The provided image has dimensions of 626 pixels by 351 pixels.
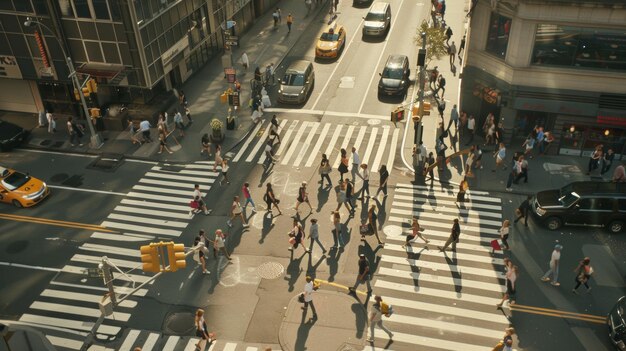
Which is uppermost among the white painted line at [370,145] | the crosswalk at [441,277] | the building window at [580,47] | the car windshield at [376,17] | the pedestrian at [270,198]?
the building window at [580,47]

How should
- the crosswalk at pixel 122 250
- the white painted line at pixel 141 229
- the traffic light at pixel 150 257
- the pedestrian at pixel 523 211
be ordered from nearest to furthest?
1. the traffic light at pixel 150 257
2. the crosswalk at pixel 122 250
3. the pedestrian at pixel 523 211
4. the white painted line at pixel 141 229

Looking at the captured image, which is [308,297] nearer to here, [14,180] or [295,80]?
[14,180]

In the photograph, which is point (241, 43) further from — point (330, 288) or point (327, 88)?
point (330, 288)

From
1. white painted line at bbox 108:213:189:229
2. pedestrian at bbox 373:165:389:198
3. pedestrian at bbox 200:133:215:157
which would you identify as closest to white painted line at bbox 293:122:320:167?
pedestrian at bbox 373:165:389:198

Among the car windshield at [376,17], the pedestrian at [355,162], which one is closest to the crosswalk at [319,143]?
the pedestrian at [355,162]

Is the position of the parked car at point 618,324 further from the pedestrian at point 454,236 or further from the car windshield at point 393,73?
the car windshield at point 393,73

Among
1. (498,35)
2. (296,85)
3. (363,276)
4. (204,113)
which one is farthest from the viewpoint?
(296,85)

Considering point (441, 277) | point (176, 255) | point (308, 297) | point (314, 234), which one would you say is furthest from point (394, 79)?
point (176, 255)

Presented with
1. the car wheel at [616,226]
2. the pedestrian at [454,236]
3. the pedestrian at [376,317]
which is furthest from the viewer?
the car wheel at [616,226]
